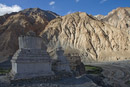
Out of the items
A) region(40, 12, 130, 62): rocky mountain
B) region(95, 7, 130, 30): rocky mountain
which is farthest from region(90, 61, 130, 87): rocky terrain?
region(95, 7, 130, 30): rocky mountain

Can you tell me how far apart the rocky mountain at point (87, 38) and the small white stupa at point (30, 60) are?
144 feet

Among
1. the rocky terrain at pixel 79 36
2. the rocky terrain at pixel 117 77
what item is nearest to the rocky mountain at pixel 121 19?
the rocky terrain at pixel 79 36

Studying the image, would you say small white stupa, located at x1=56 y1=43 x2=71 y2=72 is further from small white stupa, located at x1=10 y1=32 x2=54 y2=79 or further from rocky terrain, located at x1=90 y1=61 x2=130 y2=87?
rocky terrain, located at x1=90 y1=61 x2=130 y2=87

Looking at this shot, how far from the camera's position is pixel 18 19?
2808 inches

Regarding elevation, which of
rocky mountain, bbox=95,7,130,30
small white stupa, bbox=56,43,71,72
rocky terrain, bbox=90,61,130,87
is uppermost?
rocky mountain, bbox=95,7,130,30

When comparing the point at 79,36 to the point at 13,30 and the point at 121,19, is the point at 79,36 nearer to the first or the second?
the point at 13,30

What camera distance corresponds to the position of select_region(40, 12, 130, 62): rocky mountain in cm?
5709

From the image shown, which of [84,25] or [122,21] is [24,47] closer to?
[84,25]

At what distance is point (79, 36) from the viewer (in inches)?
2562

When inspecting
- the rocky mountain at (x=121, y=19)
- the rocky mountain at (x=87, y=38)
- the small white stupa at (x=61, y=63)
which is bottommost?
the small white stupa at (x=61, y=63)

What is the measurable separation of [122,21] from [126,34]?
65.3 ft

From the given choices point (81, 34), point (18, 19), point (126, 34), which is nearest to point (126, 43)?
point (126, 34)

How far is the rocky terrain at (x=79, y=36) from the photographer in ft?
186

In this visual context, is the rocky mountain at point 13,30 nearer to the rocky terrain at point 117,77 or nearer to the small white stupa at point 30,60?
the rocky terrain at point 117,77
